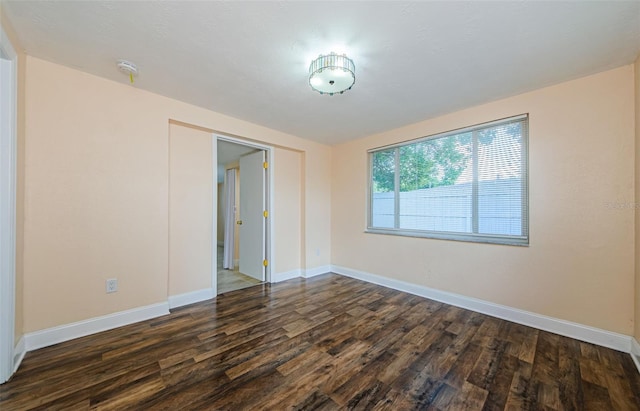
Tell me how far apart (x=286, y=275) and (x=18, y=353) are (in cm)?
288

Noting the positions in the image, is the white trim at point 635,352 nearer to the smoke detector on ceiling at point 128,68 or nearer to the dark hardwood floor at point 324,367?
the dark hardwood floor at point 324,367

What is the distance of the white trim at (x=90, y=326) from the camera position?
6.60 ft

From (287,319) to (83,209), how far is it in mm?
2258

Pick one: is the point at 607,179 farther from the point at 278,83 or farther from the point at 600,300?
the point at 278,83

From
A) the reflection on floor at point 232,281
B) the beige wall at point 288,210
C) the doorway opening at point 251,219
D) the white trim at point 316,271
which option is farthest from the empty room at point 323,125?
the white trim at point 316,271

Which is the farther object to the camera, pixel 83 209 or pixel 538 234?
pixel 538 234

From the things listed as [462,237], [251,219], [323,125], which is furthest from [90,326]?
[462,237]

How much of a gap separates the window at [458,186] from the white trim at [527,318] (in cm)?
74

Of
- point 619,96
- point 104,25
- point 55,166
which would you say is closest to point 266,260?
point 55,166

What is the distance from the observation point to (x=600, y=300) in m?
2.16

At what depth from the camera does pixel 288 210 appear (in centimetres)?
419

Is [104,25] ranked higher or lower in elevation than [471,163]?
higher

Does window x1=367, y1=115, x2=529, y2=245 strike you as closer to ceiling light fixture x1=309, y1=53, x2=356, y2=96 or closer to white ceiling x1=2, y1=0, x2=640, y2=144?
white ceiling x1=2, y1=0, x2=640, y2=144

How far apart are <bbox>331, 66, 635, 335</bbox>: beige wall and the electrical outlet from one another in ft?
12.5
